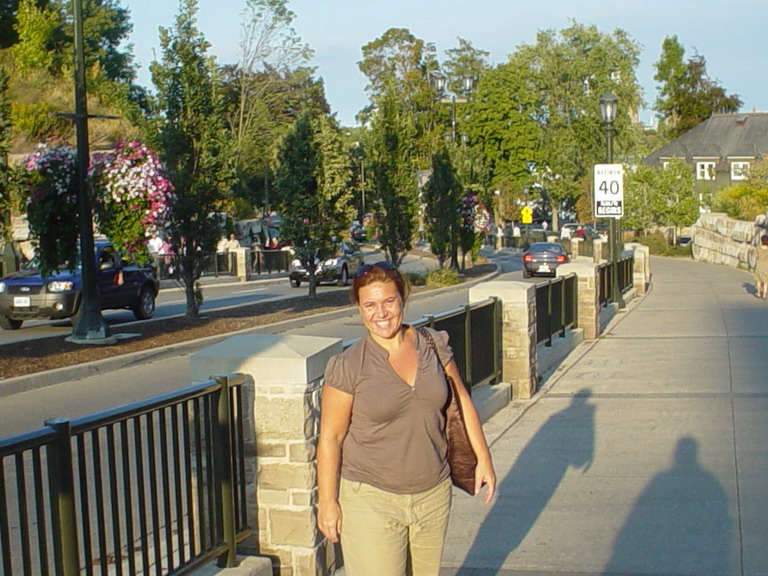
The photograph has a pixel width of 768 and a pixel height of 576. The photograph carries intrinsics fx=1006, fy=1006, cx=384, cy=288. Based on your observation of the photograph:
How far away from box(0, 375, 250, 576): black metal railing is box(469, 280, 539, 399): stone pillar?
6081 millimetres

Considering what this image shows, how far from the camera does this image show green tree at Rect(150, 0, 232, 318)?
18.1m

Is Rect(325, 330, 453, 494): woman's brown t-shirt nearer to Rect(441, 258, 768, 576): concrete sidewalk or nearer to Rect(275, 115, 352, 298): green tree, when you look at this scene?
Rect(441, 258, 768, 576): concrete sidewalk

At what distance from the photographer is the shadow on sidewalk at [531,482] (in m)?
6.08

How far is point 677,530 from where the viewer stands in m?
6.37

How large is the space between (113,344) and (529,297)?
7622 millimetres

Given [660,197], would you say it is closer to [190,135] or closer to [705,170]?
[705,170]

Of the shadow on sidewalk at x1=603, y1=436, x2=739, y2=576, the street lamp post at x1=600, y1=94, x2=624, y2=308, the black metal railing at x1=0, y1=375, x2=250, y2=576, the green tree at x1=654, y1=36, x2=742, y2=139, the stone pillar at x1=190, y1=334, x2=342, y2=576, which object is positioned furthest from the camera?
the green tree at x1=654, y1=36, x2=742, y2=139

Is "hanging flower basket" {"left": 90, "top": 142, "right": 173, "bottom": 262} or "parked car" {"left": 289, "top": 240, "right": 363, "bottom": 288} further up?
"hanging flower basket" {"left": 90, "top": 142, "right": 173, "bottom": 262}

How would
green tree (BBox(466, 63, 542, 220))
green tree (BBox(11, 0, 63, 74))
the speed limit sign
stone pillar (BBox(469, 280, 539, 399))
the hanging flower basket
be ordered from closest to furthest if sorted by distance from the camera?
stone pillar (BBox(469, 280, 539, 399))
the hanging flower basket
the speed limit sign
green tree (BBox(11, 0, 63, 74))
green tree (BBox(466, 63, 542, 220))

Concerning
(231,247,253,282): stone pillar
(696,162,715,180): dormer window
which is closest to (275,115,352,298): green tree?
(231,247,253,282): stone pillar

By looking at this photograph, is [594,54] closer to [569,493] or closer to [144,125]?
[144,125]

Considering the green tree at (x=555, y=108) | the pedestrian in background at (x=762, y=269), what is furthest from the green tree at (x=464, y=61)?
the pedestrian in background at (x=762, y=269)

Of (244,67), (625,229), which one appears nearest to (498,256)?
(625,229)

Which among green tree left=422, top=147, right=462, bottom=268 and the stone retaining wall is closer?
green tree left=422, top=147, right=462, bottom=268
